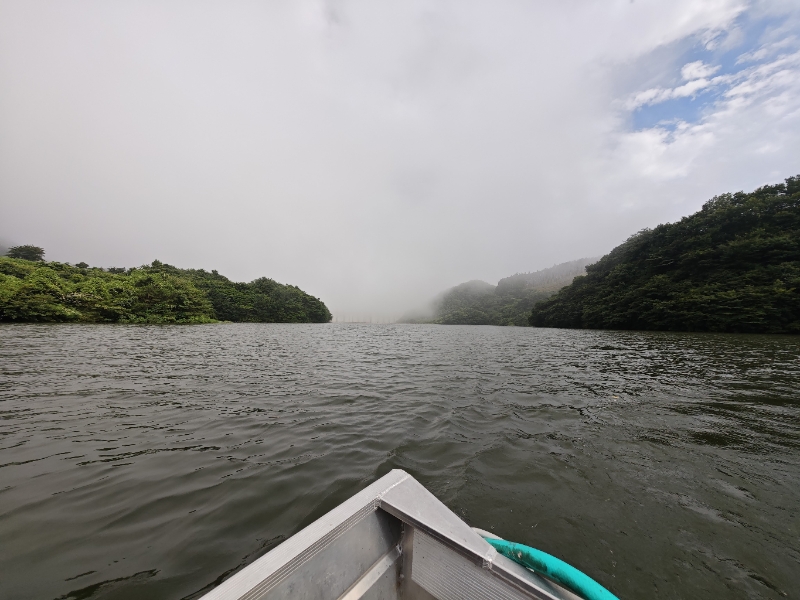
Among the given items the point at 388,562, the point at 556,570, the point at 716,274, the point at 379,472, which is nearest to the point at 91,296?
the point at 379,472

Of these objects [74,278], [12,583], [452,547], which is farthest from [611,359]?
[74,278]

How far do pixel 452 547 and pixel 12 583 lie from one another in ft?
13.0

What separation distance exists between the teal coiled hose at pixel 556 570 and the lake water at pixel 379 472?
182 centimetres

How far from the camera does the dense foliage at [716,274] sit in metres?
35.9

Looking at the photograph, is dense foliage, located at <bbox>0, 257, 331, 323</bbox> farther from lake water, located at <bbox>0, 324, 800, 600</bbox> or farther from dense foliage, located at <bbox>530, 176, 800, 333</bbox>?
dense foliage, located at <bbox>530, 176, 800, 333</bbox>

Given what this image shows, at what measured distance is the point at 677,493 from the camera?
397cm

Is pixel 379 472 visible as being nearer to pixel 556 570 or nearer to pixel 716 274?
pixel 556 570

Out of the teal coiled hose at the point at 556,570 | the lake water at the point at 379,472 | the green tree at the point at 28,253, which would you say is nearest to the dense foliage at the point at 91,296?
the green tree at the point at 28,253

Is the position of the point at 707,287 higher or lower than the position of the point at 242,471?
higher

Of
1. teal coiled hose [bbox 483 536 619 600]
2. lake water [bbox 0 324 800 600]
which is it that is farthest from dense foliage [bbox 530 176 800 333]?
teal coiled hose [bbox 483 536 619 600]

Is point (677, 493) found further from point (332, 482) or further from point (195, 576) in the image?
point (195, 576)

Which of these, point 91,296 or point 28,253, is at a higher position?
point 28,253

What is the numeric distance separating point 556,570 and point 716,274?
65.1m

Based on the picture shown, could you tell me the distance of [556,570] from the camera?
60.8 inches
